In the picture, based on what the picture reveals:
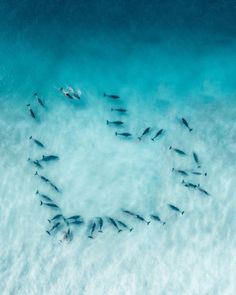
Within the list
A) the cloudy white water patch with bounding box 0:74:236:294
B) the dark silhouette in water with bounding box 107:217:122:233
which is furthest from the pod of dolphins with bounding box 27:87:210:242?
the cloudy white water patch with bounding box 0:74:236:294

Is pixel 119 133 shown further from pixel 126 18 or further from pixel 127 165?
pixel 126 18

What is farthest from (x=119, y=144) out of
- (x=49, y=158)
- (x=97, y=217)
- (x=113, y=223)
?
(x=113, y=223)

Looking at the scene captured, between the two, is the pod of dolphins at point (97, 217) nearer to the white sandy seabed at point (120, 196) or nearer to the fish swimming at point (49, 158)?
the fish swimming at point (49, 158)

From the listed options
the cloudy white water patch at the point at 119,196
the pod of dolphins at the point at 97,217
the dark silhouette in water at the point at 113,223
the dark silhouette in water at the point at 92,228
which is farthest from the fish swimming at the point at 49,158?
the dark silhouette in water at the point at 113,223

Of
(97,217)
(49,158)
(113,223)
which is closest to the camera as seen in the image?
(113,223)

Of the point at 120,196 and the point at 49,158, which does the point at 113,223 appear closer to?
the point at 120,196

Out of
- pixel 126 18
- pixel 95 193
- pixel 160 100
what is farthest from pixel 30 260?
pixel 126 18

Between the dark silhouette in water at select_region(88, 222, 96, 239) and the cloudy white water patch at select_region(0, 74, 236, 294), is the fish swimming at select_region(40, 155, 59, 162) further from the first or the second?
the dark silhouette in water at select_region(88, 222, 96, 239)
